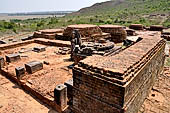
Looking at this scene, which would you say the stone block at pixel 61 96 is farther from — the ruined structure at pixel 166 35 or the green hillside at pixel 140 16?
the green hillside at pixel 140 16

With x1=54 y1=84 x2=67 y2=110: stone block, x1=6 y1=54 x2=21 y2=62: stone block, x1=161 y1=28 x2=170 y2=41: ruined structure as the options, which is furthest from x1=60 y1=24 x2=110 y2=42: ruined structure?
x1=54 y1=84 x2=67 y2=110: stone block

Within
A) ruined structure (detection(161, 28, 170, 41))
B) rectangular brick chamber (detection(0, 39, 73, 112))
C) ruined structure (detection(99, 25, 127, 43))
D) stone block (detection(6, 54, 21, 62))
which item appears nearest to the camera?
rectangular brick chamber (detection(0, 39, 73, 112))

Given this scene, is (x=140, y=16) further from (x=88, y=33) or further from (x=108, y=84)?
(x=108, y=84)

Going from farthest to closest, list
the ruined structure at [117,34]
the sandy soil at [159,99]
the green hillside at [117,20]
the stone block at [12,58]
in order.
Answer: the green hillside at [117,20]
the ruined structure at [117,34]
the stone block at [12,58]
the sandy soil at [159,99]

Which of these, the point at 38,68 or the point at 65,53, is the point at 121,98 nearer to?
the point at 38,68

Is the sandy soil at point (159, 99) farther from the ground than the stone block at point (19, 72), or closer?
closer

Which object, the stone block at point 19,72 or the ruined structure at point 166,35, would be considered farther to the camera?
the ruined structure at point 166,35

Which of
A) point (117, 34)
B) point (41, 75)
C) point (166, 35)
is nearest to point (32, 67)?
point (41, 75)

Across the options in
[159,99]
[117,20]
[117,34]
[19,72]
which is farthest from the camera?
[117,20]

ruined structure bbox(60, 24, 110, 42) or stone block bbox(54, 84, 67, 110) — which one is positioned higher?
ruined structure bbox(60, 24, 110, 42)

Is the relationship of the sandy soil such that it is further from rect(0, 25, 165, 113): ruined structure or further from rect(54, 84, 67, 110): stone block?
rect(54, 84, 67, 110): stone block

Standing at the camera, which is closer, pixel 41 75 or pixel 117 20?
pixel 41 75

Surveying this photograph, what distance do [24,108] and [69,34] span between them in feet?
28.7

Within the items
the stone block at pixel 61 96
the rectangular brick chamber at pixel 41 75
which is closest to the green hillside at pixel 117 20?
the rectangular brick chamber at pixel 41 75
